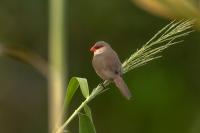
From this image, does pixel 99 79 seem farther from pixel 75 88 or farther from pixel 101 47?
pixel 75 88

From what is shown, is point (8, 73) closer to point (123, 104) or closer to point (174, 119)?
point (123, 104)

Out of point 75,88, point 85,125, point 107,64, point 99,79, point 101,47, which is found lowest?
point 85,125

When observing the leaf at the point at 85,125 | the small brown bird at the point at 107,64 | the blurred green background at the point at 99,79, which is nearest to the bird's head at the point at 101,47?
the small brown bird at the point at 107,64

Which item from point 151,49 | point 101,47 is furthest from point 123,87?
point 101,47

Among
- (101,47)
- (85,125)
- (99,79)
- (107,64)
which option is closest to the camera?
(85,125)

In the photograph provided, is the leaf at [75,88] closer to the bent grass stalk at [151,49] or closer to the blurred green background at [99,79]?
the bent grass stalk at [151,49]

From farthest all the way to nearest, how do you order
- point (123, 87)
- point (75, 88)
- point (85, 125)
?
1. point (123, 87)
2. point (75, 88)
3. point (85, 125)
